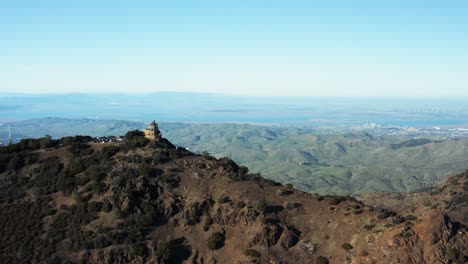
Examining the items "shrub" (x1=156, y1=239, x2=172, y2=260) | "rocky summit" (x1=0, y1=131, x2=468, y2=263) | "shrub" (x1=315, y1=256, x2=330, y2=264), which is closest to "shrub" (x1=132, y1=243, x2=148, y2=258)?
"rocky summit" (x1=0, y1=131, x2=468, y2=263)

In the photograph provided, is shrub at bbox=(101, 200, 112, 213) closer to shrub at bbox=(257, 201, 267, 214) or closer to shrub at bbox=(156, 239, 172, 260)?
shrub at bbox=(156, 239, 172, 260)

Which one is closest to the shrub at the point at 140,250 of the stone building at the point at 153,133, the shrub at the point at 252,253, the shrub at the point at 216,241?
the shrub at the point at 216,241

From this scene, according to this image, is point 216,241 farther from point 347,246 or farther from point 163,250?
point 347,246

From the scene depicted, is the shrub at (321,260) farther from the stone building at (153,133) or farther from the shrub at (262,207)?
the stone building at (153,133)

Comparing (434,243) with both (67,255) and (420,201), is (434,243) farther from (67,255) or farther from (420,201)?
(420,201)

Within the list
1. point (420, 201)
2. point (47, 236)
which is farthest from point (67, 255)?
point (420, 201)

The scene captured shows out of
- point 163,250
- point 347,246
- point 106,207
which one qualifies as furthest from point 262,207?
point 106,207
